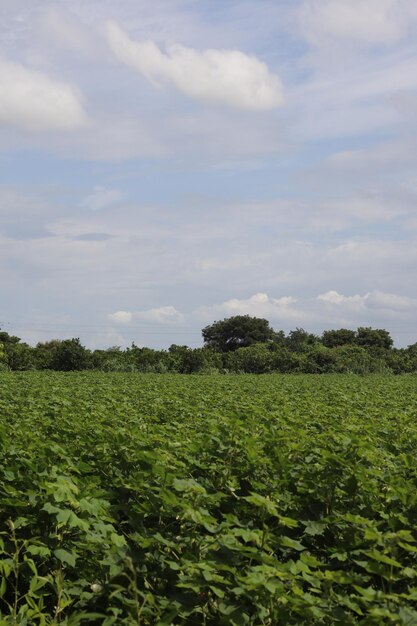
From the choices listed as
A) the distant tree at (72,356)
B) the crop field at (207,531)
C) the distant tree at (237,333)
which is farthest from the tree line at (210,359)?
the crop field at (207,531)

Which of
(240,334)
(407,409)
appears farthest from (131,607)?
(240,334)

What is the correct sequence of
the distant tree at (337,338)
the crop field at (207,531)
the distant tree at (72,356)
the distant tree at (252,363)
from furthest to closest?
the distant tree at (337,338) < the distant tree at (252,363) < the distant tree at (72,356) < the crop field at (207,531)

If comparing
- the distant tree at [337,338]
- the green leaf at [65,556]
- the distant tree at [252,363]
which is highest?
the distant tree at [337,338]

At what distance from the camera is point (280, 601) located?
4.04 metres

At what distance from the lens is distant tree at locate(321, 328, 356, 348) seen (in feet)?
300

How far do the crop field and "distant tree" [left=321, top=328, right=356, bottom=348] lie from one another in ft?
278

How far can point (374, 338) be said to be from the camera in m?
92.2

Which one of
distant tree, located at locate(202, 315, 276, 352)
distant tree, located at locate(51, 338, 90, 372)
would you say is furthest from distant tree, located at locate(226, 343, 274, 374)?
distant tree, located at locate(202, 315, 276, 352)

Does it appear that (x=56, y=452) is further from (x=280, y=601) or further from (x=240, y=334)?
(x=240, y=334)

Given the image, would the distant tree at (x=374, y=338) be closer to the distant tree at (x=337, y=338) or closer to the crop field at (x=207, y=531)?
the distant tree at (x=337, y=338)

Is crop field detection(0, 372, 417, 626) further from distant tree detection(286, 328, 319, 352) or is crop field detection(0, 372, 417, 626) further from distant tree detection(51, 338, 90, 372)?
distant tree detection(286, 328, 319, 352)

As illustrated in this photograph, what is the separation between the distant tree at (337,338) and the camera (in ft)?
300

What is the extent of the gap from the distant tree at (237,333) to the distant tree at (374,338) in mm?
11574

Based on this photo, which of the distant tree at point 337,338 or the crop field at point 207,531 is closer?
the crop field at point 207,531
